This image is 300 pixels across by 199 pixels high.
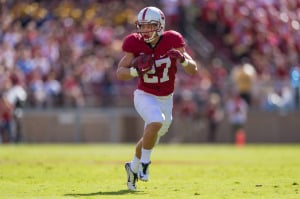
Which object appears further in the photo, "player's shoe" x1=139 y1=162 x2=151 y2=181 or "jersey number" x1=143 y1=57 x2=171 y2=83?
"jersey number" x1=143 y1=57 x2=171 y2=83

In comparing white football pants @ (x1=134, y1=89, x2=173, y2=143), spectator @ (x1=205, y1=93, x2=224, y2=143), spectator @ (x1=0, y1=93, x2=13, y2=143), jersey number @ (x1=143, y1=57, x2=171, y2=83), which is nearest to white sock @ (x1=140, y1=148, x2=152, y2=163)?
white football pants @ (x1=134, y1=89, x2=173, y2=143)

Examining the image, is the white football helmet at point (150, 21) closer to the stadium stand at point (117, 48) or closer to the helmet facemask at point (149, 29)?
the helmet facemask at point (149, 29)

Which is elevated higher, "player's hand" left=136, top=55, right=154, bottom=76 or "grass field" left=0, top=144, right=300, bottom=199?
"player's hand" left=136, top=55, right=154, bottom=76

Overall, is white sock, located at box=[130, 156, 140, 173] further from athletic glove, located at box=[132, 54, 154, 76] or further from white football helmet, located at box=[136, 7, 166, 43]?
white football helmet, located at box=[136, 7, 166, 43]

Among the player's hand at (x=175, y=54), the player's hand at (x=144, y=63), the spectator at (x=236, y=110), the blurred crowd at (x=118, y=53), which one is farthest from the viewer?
the blurred crowd at (x=118, y=53)

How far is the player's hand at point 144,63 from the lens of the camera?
995 cm

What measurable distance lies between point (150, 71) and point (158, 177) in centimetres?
263

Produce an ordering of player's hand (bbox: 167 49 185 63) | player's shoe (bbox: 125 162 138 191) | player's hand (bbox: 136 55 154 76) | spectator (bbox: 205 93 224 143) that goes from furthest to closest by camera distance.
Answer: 1. spectator (bbox: 205 93 224 143)
2. player's shoe (bbox: 125 162 138 191)
3. player's hand (bbox: 167 49 185 63)
4. player's hand (bbox: 136 55 154 76)

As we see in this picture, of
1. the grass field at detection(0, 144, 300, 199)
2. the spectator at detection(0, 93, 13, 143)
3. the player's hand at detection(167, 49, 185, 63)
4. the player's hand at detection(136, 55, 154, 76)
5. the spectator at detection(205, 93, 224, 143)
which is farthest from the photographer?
the spectator at detection(205, 93, 224, 143)

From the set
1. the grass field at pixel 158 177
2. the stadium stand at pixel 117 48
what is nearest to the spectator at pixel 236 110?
the stadium stand at pixel 117 48

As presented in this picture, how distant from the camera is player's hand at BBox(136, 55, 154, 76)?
995 centimetres

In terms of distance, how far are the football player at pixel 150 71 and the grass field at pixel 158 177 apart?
488mm

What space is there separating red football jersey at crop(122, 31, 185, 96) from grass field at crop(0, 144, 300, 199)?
1258mm

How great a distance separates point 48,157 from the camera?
17547 millimetres
